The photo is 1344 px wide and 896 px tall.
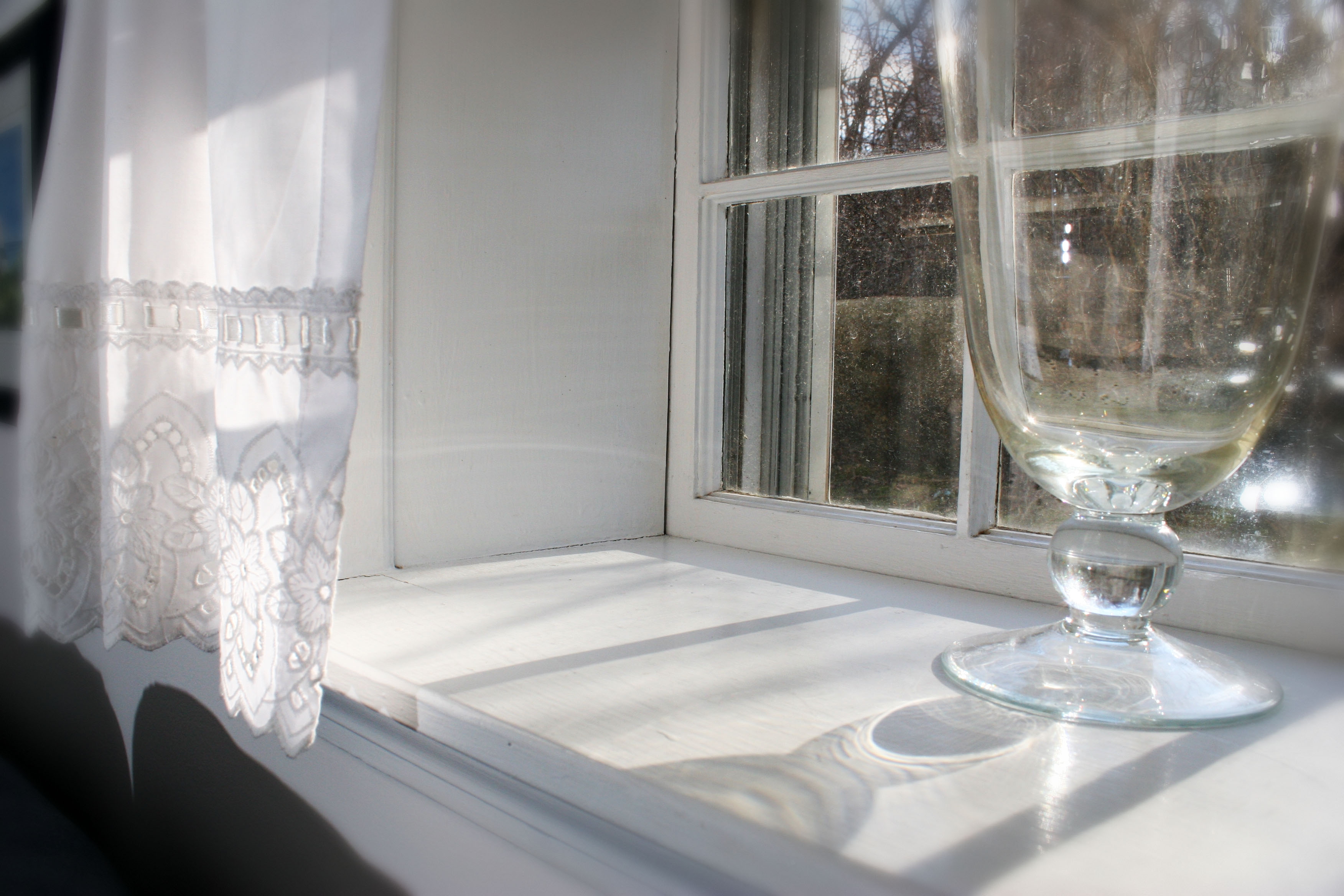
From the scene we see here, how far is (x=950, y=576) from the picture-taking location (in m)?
0.84

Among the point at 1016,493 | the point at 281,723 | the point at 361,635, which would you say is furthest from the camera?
the point at 1016,493

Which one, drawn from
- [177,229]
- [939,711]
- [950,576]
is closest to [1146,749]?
[939,711]

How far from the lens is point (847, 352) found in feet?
3.15

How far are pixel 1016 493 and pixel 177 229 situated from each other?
0.75 meters

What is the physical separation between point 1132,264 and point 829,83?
1.92 feet

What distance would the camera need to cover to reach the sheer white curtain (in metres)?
0.58

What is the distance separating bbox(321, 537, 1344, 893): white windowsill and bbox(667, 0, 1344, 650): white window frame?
30mm

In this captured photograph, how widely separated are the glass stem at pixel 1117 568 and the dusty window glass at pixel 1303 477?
244 mm

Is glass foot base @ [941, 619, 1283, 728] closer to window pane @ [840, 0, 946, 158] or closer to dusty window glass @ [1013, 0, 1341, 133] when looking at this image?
dusty window glass @ [1013, 0, 1341, 133]

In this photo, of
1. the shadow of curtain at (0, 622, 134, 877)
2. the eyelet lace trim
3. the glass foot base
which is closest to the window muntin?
the glass foot base

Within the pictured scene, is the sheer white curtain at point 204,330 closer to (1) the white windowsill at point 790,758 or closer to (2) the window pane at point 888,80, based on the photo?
(1) the white windowsill at point 790,758

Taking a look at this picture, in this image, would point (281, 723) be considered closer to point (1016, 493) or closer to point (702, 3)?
point (1016, 493)

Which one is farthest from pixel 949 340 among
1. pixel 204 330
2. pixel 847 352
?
pixel 204 330

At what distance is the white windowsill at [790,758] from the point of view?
14.5 inches
